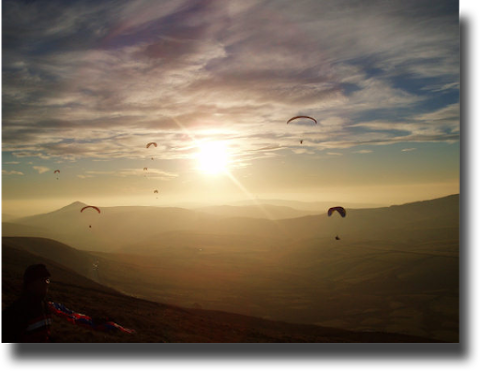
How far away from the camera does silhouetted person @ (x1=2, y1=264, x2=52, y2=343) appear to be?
7.01 m

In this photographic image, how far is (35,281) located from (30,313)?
78cm

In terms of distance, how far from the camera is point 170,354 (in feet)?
20.5

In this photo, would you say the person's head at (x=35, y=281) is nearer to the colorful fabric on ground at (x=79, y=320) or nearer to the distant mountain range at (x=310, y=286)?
A: the colorful fabric on ground at (x=79, y=320)

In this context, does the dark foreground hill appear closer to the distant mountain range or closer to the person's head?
the person's head

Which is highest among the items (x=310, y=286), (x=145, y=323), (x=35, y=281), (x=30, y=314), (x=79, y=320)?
(x=35, y=281)

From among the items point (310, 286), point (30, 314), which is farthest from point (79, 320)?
point (310, 286)

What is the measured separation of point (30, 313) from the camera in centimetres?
727

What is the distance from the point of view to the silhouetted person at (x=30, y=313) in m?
7.01

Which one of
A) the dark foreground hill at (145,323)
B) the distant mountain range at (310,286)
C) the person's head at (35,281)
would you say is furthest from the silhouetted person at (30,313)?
the distant mountain range at (310,286)

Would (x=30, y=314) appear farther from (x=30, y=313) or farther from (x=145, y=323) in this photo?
(x=145, y=323)

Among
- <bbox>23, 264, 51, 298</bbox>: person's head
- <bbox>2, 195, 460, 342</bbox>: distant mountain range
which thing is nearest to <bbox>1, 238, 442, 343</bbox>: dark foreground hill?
<bbox>23, 264, 51, 298</bbox>: person's head
